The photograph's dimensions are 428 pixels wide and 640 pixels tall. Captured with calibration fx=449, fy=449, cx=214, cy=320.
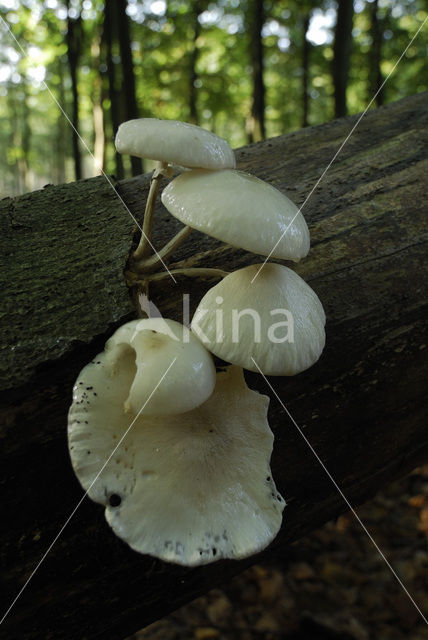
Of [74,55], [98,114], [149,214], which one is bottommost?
[98,114]

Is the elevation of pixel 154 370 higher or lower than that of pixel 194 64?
lower

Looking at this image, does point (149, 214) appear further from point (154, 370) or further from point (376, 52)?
point (376, 52)

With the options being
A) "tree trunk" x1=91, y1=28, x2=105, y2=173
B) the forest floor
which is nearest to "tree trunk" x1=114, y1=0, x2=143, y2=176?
"tree trunk" x1=91, y1=28, x2=105, y2=173

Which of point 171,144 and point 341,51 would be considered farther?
point 341,51

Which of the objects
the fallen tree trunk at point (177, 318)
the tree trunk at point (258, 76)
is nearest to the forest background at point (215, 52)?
the tree trunk at point (258, 76)

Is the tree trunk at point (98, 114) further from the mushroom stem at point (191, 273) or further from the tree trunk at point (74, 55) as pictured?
the mushroom stem at point (191, 273)

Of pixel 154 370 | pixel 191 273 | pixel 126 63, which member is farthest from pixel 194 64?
pixel 154 370

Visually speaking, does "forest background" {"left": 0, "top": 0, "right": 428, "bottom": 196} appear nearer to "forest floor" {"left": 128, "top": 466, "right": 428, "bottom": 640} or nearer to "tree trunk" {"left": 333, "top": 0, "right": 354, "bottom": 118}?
"tree trunk" {"left": 333, "top": 0, "right": 354, "bottom": 118}
